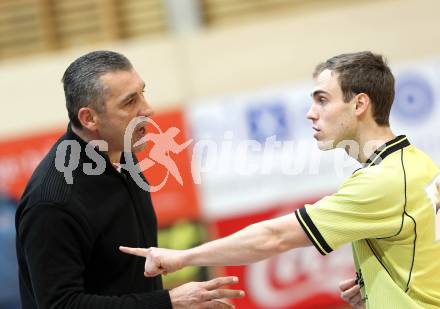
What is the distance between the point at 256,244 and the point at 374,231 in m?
0.44

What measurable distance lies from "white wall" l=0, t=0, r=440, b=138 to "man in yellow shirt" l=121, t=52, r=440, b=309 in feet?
17.4

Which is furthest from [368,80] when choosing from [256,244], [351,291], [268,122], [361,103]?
[268,122]

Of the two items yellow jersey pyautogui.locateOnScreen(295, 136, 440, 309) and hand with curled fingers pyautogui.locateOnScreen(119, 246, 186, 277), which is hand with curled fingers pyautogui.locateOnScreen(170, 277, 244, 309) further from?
yellow jersey pyautogui.locateOnScreen(295, 136, 440, 309)

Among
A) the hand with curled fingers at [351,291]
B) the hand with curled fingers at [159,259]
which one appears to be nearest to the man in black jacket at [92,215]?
the hand with curled fingers at [159,259]

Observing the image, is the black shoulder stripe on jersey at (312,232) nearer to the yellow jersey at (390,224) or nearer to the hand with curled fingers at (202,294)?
the yellow jersey at (390,224)

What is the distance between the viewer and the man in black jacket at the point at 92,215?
2918 millimetres

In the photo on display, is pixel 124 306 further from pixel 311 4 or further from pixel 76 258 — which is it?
pixel 311 4

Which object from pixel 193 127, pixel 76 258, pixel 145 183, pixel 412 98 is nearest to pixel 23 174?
pixel 193 127

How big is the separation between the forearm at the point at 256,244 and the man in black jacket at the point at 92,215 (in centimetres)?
13

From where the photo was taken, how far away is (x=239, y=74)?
848 cm

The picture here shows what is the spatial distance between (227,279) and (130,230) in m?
0.50

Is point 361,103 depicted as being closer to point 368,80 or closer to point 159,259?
point 368,80

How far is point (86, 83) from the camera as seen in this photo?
3.14 m

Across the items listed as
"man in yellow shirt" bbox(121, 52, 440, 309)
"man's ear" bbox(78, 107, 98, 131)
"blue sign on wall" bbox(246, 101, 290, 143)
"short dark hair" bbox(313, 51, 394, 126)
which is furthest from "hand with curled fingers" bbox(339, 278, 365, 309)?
"blue sign on wall" bbox(246, 101, 290, 143)
